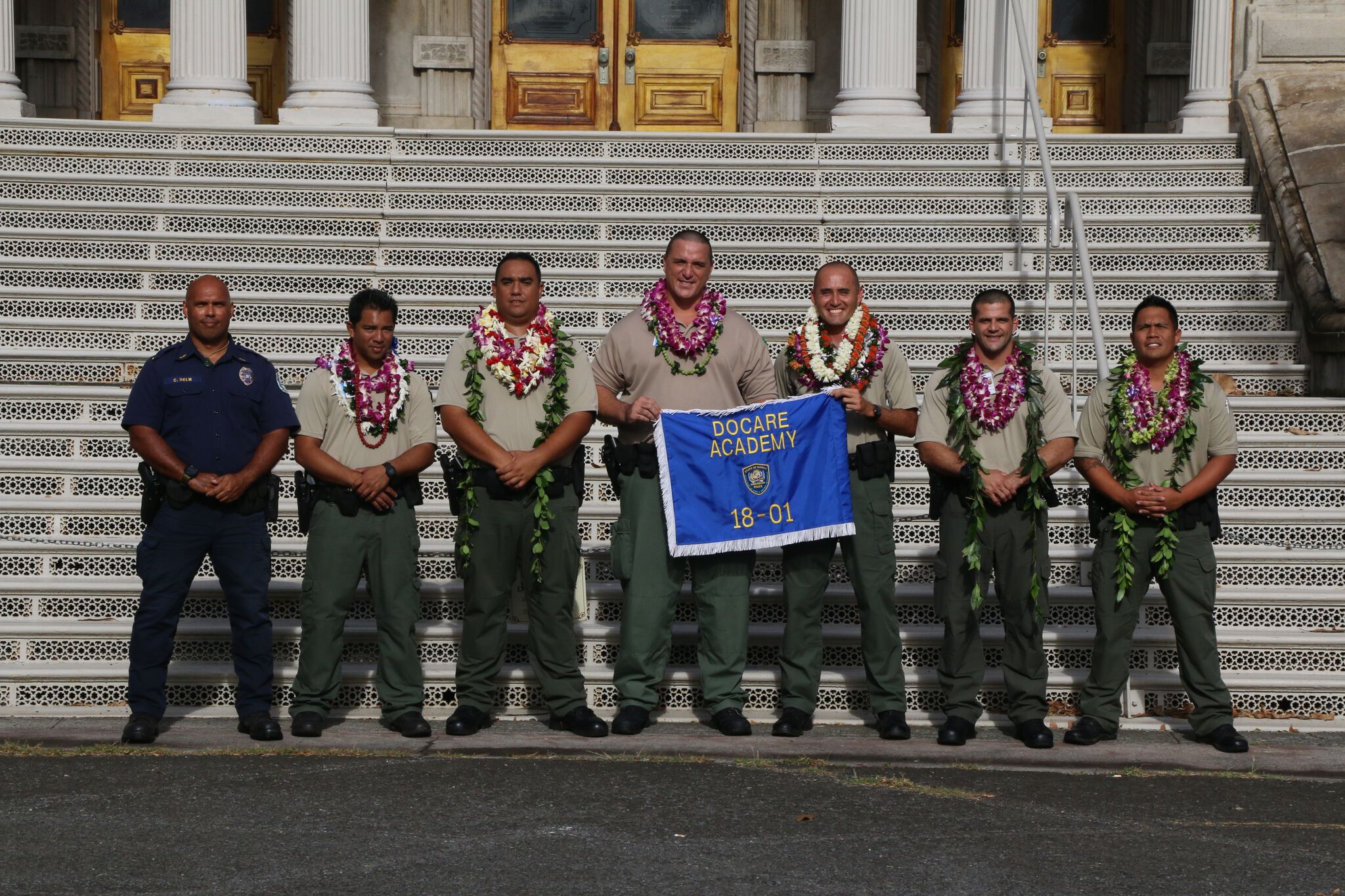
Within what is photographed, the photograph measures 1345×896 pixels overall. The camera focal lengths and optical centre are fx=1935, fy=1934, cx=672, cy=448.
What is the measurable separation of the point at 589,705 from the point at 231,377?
2183 millimetres

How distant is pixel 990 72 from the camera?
14.4 m

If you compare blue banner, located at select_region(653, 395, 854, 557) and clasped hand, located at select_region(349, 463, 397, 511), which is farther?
blue banner, located at select_region(653, 395, 854, 557)

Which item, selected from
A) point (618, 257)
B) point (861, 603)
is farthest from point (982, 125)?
point (861, 603)

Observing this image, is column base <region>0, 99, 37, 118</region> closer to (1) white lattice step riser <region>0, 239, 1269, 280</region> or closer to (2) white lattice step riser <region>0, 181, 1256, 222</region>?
(2) white lattice step riser <region>0, 181, 1256, 222</region>

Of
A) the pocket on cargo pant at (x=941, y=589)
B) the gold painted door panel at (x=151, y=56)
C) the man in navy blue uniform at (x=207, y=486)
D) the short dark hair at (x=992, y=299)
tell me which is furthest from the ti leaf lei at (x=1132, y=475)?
the gold painted door panel at (x=151, y=56)

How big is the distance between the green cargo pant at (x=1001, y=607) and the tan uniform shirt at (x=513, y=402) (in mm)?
1640

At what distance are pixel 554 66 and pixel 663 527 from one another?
9.06 m

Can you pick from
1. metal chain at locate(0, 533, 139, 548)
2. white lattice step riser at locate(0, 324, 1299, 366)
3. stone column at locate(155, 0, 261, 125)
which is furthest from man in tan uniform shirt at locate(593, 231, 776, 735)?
stone column at locate(155, 0, 261, 125)

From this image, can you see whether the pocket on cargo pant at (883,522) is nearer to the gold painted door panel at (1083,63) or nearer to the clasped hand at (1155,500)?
the clasped hand at (1155,500)

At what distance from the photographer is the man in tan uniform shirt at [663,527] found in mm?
8312

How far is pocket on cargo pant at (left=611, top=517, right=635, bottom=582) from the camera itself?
8.34 m

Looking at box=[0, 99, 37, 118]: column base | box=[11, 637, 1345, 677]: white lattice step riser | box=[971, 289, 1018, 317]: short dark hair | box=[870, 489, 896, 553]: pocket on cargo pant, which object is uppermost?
box=[0, 99, 37, 118]: column base

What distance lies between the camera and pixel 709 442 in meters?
8.35

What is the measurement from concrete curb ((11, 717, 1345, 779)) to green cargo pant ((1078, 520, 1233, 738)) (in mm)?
175
